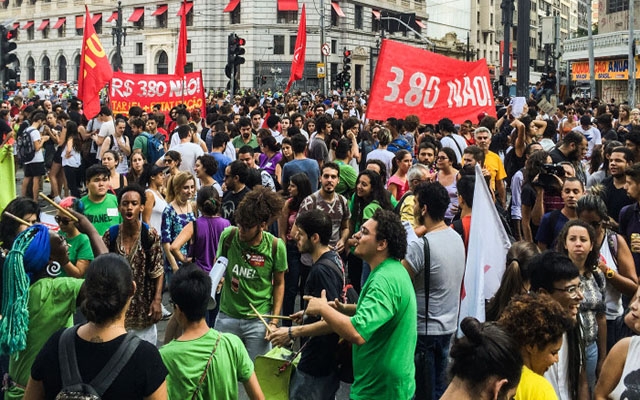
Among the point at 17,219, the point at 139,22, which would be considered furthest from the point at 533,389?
the point at 139,22

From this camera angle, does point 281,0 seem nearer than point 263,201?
No

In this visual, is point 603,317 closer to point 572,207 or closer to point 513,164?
point 572,207

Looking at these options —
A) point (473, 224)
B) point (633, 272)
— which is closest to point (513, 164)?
point (633, 272)

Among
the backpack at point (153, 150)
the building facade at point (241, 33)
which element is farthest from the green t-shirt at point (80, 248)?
the building facade at point (241, 33)

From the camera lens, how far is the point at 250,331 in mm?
5301

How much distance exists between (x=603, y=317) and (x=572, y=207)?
149cm

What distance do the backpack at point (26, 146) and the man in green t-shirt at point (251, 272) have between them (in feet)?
27.4

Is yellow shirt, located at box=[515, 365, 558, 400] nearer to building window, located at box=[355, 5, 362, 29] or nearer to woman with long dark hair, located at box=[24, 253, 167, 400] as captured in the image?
woman with long dark hair, located at box=[24, 253, 167, 400]

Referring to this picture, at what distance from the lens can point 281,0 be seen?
5316 centimetres

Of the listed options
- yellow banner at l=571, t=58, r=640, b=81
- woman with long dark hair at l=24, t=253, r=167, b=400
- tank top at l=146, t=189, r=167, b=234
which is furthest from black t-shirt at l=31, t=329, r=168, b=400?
yellow banner at l=571, t=58, r=640, b=81

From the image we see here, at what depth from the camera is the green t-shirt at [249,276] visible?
5.35 m

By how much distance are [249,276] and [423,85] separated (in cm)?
423

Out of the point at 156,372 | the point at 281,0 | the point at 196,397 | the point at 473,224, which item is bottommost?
the point at 196,397

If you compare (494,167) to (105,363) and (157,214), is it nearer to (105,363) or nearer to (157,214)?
(157,214)
